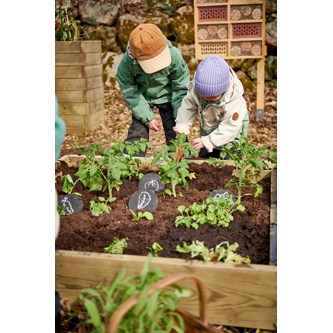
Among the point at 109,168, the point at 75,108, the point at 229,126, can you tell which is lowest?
the point at 109,168

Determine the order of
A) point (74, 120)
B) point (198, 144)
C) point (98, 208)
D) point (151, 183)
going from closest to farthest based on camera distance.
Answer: point (98, 208), point (151, 183), point (198, 144), point (74, 120)

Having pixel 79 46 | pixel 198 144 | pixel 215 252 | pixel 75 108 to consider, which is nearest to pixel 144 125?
pixel 198 144

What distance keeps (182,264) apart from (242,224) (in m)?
0.55

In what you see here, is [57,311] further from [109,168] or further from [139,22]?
[139,22]

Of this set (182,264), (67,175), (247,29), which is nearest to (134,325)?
(182,264)

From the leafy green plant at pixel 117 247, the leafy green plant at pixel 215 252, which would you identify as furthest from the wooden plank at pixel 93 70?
the leafy green plant at pixel 215 252

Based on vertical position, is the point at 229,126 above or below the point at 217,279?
above

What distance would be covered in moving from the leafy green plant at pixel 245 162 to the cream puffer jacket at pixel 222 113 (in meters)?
0.11

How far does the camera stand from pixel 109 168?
9.36ft

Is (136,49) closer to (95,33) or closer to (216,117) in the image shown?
(216,117)

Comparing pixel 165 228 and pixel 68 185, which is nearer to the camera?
pixel 165 228

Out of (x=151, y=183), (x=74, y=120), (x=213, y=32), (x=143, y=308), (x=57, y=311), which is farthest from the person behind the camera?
(x=74, y=120)

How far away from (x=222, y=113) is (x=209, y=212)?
2.67 feet

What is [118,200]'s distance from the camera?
2.89 m
